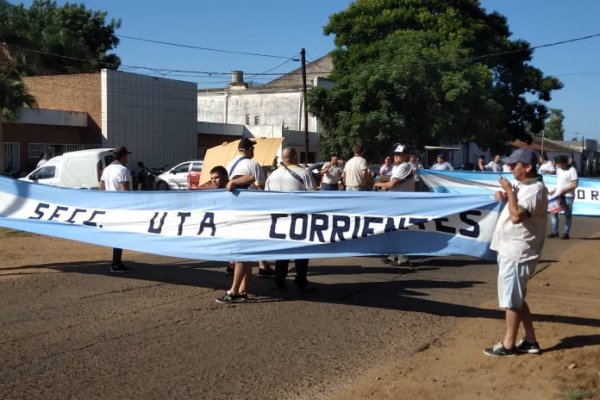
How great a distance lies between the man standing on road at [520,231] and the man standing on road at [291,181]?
3.01 metres

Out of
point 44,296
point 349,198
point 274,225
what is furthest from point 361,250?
point 44,296

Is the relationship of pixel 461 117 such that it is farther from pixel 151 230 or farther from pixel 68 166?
pixel 151 230

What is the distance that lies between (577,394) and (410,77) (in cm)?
3082

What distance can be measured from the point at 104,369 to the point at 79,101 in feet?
103

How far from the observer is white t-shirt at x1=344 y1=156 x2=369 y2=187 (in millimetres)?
11500

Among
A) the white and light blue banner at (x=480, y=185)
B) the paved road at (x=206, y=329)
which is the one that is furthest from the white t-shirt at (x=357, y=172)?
the white and light blue banner at (x=480, y=185)

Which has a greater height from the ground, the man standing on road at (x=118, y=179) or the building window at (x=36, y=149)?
the building window at (x=36, y=149)

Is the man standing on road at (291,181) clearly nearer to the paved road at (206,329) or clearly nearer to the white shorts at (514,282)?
the paved road at (206,329)

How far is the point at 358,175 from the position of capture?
37.8 ft

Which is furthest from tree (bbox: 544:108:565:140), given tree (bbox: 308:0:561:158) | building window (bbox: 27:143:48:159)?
building window (bbox: 27:143:48:159)

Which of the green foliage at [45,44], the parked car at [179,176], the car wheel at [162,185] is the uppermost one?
the green foliage at [45,44]

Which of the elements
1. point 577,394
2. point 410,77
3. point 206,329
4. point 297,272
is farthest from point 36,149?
point 577,394

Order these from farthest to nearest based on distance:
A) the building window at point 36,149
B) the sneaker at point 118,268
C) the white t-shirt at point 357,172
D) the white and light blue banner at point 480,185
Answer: the building window at point 36,149, the white and light blue banner at point 480,185, the white t-shirt at point 357,172, the sneaker at point 118,268

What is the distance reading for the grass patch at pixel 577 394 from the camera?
16.0 ft
